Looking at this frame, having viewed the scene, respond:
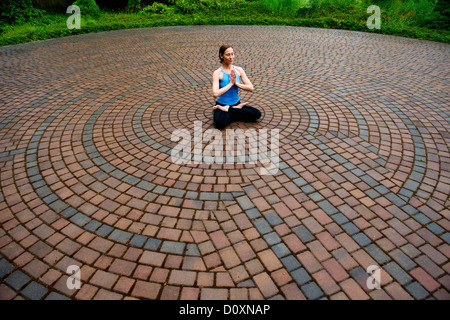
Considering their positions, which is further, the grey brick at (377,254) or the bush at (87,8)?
the bush at (87,8)

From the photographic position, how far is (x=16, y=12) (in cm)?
1311

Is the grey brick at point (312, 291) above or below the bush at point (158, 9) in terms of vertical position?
below

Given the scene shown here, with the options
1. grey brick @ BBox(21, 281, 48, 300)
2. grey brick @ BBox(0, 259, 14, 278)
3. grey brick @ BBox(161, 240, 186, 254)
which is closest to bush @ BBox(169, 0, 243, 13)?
grey brick @ BBox(161, 240, 186, 254)

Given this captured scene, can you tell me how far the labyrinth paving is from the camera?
8.64 ft

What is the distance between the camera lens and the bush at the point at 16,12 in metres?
12.8

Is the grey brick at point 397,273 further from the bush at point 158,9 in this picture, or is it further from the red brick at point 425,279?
the bush at point 158,9

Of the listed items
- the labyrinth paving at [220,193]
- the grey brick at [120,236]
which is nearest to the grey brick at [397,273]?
the labyrinth paving at [220,193]

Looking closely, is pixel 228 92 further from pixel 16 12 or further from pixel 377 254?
pixel 16 12

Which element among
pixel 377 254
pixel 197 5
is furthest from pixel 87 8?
pixel 377 254

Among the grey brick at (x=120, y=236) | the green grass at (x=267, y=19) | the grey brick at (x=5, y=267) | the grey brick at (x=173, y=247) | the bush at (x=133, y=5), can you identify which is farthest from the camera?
the bush at (x=133, y=5)
